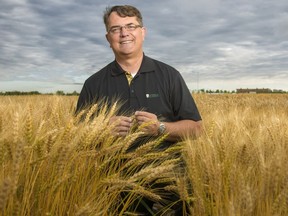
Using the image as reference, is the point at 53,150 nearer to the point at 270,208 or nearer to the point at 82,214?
the point at 82,214

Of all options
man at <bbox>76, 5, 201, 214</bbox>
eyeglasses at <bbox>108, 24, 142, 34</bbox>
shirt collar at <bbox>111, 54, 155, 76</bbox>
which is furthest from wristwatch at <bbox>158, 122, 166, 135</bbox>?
eyeglasses at <bbox>108, 24, 142, 34</bbox>

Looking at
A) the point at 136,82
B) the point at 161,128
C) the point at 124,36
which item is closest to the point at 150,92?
the point at 136,82

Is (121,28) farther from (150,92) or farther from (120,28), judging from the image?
(150,92)

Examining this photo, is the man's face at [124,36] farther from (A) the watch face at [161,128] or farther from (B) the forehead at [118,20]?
(A) the watch face at [161,128]

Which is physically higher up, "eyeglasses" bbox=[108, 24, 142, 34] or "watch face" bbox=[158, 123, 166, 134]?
"eyeglasses" bbox=[108, 24, 142, 34]

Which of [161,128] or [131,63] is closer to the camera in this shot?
[161,128]

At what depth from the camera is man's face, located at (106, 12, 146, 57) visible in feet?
9.73

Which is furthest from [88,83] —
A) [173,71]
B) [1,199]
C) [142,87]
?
[1,199]

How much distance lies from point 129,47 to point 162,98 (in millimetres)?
484

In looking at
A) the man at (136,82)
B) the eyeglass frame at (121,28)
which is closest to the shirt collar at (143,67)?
the man at (136,82)

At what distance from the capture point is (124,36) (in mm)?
2961

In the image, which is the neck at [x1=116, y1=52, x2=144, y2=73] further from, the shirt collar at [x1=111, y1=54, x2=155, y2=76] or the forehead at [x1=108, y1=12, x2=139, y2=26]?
the forehead at [x1=108, y1=12, x2=139, y2=26]

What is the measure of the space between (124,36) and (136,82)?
1.24ft

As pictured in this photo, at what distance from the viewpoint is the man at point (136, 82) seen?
2953 millimetres
